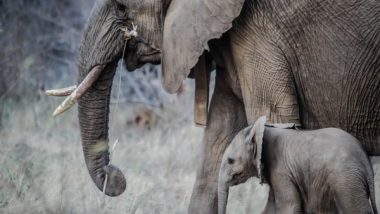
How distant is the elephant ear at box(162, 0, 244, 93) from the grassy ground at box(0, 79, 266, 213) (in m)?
0.95

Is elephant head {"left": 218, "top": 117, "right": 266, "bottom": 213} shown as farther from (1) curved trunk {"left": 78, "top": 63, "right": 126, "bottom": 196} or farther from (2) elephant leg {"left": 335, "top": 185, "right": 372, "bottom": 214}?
(1) curved trunk {"left": 78, "top": 63, "right": 126, "bottom": 196}

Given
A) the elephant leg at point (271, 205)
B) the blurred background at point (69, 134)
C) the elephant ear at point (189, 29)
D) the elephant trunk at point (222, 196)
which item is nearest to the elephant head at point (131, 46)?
the elephant ear at point (189, 29)

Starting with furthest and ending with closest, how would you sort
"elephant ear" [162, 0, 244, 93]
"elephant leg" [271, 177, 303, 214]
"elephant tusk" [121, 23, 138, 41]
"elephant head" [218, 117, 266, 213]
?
"elephant tusk" [121, 23, 138, 41]
"elephant ear" [162, 0, 244, 93]
"elephant head" [218, 117, 266, 213]
"elephant leg" [271, 177, 303, 214]

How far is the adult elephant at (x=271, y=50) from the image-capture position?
6.51 m

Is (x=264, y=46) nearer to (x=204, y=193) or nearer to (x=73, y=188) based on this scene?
(x=204, y=193)

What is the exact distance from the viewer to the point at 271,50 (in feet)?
21.4

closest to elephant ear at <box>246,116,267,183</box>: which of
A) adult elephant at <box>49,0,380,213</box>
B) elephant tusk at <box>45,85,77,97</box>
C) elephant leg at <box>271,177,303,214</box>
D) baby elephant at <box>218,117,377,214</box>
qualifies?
baby elephant at <box>218,117,377,214</box>

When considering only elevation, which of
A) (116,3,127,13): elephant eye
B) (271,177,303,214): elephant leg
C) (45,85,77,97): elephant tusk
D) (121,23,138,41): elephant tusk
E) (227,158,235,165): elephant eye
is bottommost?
(271,177,303,214): elephant leg

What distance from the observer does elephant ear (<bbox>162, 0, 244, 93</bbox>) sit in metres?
6.50

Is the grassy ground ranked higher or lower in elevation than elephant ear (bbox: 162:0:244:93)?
lower

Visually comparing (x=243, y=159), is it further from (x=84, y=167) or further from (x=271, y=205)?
(x=84, y=167)

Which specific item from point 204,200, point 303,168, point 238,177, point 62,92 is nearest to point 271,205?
point 238,177

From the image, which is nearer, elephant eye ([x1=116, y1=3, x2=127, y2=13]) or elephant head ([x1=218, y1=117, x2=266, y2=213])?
elephant head ([x1=218, y1=117, x2=266, y2=213])

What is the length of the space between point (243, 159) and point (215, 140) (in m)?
1.06
